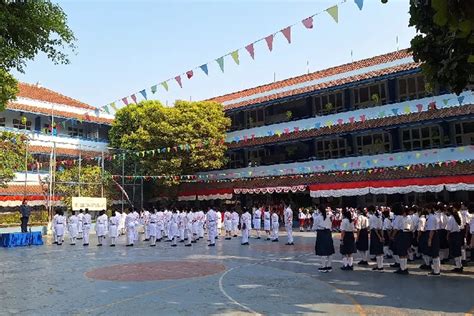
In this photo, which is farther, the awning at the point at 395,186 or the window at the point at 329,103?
the window at the point at 329,103

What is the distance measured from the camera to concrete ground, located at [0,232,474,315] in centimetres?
814

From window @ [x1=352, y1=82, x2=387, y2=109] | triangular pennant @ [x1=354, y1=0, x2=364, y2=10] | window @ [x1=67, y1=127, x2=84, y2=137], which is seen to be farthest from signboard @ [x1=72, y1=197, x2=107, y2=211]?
triangular pennant @ [x1=354, y1=0, x2=364, y2=10]

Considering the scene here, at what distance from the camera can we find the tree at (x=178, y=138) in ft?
110

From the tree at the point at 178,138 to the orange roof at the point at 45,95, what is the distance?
8434 millimetres

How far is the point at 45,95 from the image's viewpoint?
1583 inches

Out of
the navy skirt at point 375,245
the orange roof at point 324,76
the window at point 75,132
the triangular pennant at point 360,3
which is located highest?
the orange roof at point 324,76

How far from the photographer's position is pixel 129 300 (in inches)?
352

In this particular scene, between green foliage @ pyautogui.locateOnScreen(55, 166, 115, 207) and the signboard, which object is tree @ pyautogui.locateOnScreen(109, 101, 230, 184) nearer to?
green foliage @ pyautogui.locateOnScreen(55, 166, 115, 207)

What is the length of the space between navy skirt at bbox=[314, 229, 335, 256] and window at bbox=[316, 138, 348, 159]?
65.1 feet

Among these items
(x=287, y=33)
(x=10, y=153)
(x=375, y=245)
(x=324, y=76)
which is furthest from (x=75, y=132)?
(x=375, y=245)

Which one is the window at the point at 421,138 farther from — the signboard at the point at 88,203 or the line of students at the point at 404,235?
the signboard at the point at 88,203

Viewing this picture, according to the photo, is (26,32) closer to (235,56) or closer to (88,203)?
(235,56)

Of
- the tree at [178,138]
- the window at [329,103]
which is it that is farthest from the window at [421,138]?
the tree at [178,138]

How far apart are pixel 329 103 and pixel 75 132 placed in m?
21.0
